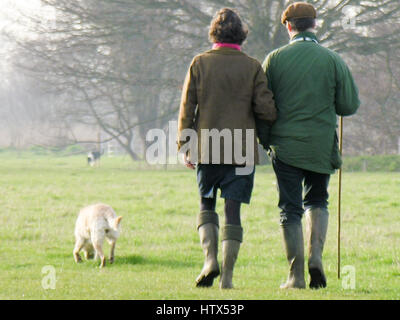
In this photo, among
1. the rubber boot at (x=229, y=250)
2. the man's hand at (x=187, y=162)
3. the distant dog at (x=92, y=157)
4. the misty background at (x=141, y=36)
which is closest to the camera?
the rubber boot at (x=229, y=250)

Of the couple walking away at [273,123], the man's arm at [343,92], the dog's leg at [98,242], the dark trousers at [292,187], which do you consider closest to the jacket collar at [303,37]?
the couple walking away at [273,123]

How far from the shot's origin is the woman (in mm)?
5430

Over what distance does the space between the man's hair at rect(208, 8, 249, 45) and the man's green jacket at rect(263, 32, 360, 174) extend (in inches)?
14.2

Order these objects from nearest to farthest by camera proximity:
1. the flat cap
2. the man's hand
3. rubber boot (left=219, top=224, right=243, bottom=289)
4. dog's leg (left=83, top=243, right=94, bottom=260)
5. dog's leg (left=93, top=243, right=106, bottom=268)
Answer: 1. rubber boot (left=219, top=224, right=243, bottom=289)
2. the man's hand
3. the flat cap
4. dog's leg (left=93, top=243, right=106, bottom=268)
5. dog's leg (left=83, top=243, right=94, bottom=260)

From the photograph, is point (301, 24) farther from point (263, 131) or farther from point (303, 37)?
point (263, 131)

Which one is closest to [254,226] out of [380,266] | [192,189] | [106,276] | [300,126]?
[380,266]

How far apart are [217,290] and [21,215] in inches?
301

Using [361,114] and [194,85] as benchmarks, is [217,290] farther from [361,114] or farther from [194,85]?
[361,114]

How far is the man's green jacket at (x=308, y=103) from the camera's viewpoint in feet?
18.3

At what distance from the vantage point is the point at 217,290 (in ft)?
17.2

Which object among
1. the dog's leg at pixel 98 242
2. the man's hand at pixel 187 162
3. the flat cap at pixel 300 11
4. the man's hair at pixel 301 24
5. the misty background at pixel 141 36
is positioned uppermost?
the misty background at pixel 141 36

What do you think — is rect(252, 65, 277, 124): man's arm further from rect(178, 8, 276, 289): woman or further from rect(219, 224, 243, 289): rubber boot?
rect(219, 224, 243, 289): rubber boot
